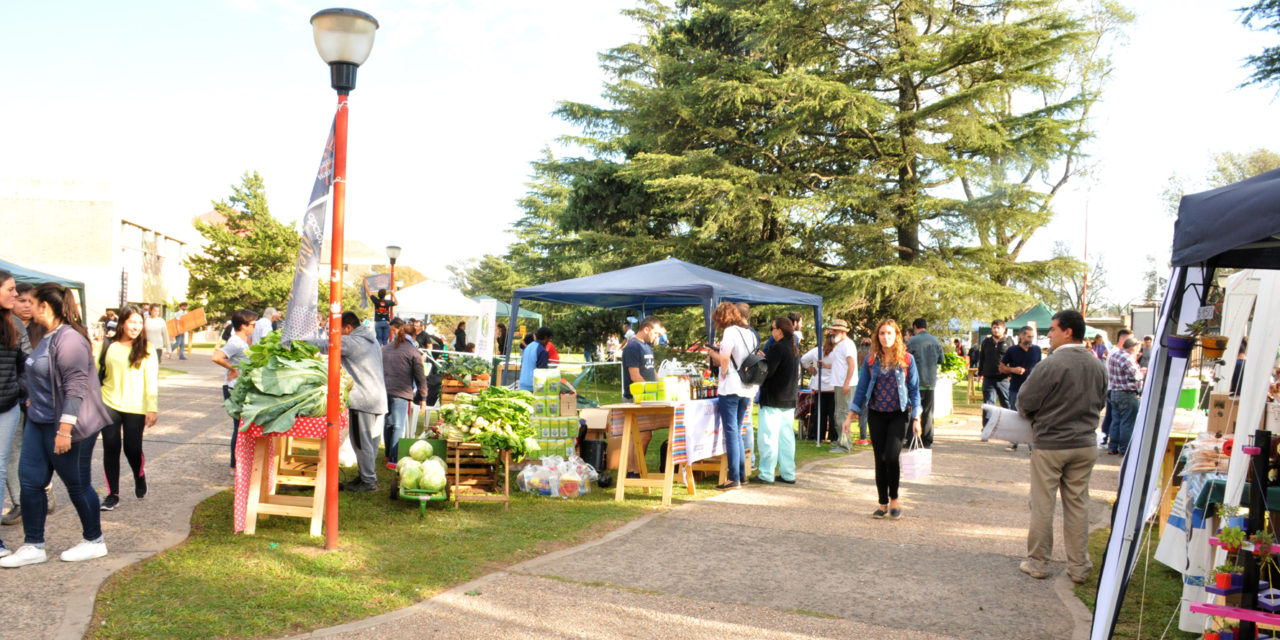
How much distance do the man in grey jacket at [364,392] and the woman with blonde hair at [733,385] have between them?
11.1 feet

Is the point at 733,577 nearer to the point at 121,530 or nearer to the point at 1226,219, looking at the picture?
the point at 1226,219

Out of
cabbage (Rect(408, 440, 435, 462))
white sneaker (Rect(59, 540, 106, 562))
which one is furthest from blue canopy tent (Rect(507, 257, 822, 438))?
white sneaker (Rect(59, 540, 106, 562))

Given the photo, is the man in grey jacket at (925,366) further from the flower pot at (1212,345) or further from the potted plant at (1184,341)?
the potted plant at (1184,341)

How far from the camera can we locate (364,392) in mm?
8062

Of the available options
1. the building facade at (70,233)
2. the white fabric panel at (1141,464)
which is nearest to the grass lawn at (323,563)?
the white fabric panel at (1141,464)

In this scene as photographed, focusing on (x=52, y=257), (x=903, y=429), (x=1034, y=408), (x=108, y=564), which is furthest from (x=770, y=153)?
(x=52, y=257)

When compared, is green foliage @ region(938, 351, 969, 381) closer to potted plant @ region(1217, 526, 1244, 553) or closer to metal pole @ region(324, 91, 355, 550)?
potted plant @ region(1217, 526, 1244, 553)

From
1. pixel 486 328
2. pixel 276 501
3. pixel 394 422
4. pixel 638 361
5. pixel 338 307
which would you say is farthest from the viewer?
pixel 486 328

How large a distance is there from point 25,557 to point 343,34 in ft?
13.0

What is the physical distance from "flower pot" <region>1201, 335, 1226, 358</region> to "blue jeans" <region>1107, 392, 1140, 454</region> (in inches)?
350

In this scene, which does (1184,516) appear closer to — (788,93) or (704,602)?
(704,602)

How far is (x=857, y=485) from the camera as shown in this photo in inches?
392

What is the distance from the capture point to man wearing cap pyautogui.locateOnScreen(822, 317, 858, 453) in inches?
513

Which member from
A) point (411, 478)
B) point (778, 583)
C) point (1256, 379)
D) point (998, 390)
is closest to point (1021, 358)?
point (998, 390)
